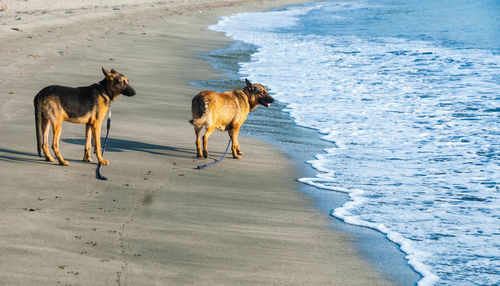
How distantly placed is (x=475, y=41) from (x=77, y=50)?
16171 millimetres

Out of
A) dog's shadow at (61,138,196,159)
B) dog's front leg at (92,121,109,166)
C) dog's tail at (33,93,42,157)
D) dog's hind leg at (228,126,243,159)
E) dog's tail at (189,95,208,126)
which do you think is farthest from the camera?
dog's hind leg at (228,126,243,159)

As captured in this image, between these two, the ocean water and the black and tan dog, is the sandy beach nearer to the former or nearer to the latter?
the black and tan dog

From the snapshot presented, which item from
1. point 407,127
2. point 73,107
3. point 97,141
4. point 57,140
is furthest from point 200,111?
point 407,127

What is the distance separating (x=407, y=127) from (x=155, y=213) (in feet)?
20.5

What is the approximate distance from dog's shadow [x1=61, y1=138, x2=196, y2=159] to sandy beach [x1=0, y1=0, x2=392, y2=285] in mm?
30

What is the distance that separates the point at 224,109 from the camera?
352 inches

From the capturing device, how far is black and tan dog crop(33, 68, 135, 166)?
7301 millimetres

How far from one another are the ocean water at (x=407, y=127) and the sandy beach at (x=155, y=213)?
2.40ft

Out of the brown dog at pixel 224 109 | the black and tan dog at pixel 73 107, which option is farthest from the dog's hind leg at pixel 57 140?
the brown dog at pixel 224 109

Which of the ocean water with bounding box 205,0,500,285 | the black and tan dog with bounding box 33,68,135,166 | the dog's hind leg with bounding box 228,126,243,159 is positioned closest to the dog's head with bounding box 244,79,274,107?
the dog's hind leg with bounding box 228,126,243,159

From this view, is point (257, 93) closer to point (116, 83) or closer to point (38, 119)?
point (116, 83)

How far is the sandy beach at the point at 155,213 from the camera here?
493cm

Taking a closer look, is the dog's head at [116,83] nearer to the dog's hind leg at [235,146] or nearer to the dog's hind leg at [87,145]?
the dog's hind leg at [87,145]

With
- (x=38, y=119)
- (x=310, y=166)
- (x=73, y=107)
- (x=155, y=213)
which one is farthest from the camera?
(x=310, y=166)
